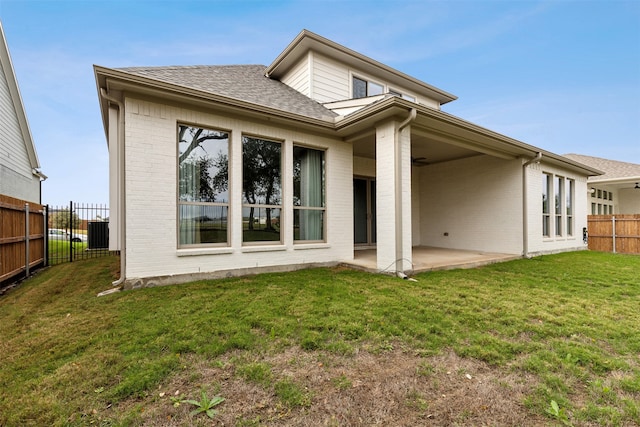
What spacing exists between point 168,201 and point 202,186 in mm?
653

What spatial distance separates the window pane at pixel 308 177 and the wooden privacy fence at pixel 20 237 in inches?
225

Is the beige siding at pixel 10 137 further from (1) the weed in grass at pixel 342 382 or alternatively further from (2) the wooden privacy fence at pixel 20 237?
(1) the weed in grass at pixel 342 382

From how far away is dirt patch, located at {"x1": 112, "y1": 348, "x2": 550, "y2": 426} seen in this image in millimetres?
1812

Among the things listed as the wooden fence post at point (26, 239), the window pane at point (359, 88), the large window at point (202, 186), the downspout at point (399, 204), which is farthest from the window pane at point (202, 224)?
the window pane at point (359, 88)

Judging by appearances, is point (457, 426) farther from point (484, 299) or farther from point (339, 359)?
point (484, 299)

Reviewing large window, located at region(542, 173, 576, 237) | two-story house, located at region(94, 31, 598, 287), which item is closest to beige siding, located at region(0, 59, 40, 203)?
two-story house, located at region(94, 31, 598, 287)

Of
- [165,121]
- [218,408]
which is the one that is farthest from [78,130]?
[218,408]

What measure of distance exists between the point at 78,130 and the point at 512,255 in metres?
22.2

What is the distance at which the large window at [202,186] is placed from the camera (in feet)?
16.8

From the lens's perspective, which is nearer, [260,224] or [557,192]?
[260,224]

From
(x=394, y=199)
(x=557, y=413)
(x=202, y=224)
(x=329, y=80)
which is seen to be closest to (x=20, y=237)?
(x=202, y=224)

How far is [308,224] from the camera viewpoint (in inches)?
255

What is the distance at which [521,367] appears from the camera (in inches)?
94.0

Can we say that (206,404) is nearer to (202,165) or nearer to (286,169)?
(202,165)
